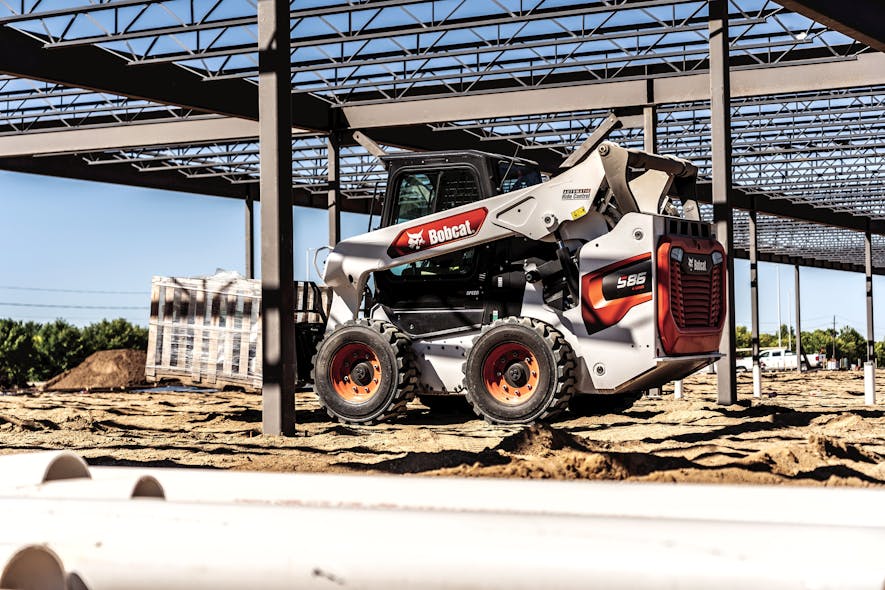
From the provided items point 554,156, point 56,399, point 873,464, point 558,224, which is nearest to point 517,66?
point 554,156

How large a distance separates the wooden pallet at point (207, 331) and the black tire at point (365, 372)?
18.7 feet

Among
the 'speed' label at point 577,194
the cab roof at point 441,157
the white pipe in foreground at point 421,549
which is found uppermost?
the cab roof at point 441,157

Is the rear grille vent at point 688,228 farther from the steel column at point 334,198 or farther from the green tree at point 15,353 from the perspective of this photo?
the green tree at point 15,353

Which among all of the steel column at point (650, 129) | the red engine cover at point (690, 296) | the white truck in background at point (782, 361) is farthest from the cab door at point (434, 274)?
the white truck in background at point (782, 361)

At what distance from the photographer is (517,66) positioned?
2103 centimetres

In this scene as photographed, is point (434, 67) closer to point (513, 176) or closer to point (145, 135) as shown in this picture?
point (145, 135)

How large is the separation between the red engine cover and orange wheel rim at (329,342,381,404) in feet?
11.9

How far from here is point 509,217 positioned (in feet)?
43.1

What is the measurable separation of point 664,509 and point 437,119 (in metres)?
18.1

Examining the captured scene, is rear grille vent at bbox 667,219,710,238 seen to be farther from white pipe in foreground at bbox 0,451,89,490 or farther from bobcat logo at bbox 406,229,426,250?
white pipe in foreground at bbox 0,451,89,490

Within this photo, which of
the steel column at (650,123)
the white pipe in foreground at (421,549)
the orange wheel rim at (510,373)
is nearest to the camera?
the white pipe in foreground at (421,549)

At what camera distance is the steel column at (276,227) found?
12.5 metres

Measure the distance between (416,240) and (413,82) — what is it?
325 inches

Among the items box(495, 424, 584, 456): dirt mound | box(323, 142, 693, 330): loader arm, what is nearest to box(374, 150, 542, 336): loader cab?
box(323, 142, 693, 330): loader arm
